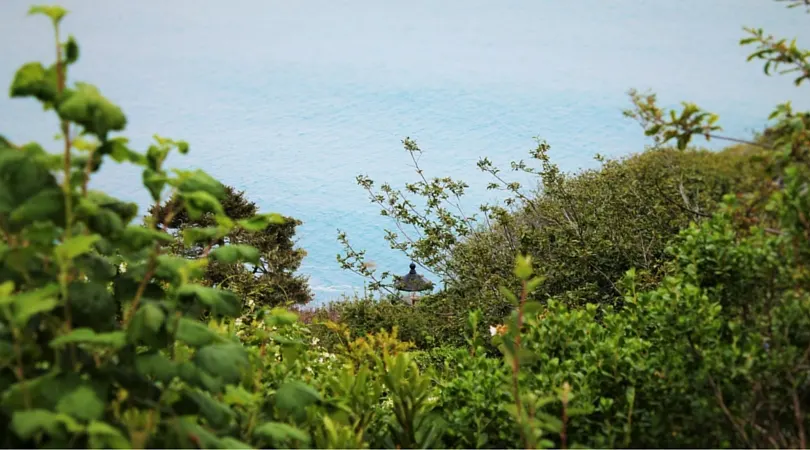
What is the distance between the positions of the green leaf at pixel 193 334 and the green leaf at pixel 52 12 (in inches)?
34.5

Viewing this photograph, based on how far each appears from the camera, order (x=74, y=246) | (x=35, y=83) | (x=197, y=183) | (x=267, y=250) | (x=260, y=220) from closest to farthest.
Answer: (x=74, y=246) < (x=35, y=83) < (x=197, y=183) < (x=260, y=220) < (x=267, y=250)

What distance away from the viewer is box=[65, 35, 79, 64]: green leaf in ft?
6.94

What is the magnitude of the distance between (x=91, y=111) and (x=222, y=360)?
28.7 inches

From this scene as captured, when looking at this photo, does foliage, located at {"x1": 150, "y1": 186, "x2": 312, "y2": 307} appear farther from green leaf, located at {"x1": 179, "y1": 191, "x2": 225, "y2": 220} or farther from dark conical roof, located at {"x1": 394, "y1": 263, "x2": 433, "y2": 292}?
green leaf, located at {"x1": 179, "y1": 191, "x2": 225, "y2": 220}

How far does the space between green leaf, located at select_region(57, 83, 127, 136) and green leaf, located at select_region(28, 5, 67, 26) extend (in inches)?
8.4

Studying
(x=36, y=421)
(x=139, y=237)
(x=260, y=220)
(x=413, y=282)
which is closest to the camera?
(x=36, y=421)

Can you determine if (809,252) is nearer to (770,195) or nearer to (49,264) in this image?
(770,195)

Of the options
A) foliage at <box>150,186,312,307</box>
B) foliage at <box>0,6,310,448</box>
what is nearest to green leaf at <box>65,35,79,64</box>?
foliage at <box>0,6,310,448</box>

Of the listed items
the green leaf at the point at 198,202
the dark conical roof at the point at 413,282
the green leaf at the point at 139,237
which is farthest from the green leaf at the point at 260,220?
the dark conical roof at the point at 413,282

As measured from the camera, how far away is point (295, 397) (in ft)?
8.53

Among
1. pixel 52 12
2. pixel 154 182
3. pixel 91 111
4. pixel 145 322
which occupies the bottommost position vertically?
pixel 145 322

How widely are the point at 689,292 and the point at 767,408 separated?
49 cm

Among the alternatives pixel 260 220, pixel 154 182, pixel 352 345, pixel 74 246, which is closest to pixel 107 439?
pixel 74 246

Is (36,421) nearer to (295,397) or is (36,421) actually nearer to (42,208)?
(42,208)
